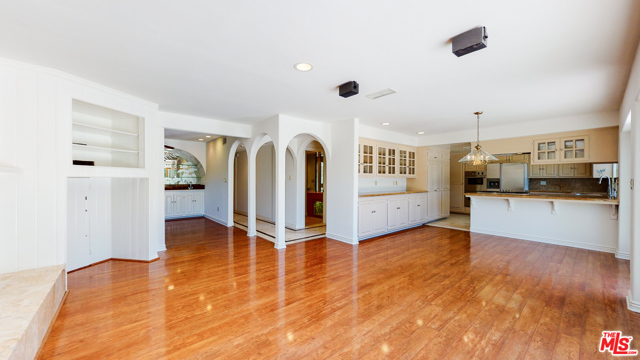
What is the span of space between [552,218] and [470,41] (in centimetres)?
489

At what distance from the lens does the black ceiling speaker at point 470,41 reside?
1913mm

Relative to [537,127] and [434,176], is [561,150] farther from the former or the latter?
[434,176]

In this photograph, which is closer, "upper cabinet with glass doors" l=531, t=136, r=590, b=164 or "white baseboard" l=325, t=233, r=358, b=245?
"upper cabinet with glass doors" l=531, t=136, r=590, b=164

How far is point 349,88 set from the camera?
122 inches

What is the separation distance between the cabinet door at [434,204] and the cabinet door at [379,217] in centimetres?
204

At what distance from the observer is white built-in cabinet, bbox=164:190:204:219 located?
7488 millimetres

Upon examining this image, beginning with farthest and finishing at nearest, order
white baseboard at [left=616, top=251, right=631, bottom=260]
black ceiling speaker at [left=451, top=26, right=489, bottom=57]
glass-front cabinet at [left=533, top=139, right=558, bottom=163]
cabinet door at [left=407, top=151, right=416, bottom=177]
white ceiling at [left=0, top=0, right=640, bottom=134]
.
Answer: cabinet door at [left=407, top=151, right=416, bottom=177]
glass-front cabinet at [left=533, top=139, right=558, bottom=163]
white baseboard at [left=616, top=251, right=631, bottom=260]
black ceiling speaker at [left=451, top=26, right=489, bottom=57]
white ceiling at [left=0, top=0, right=640, bottom=134]

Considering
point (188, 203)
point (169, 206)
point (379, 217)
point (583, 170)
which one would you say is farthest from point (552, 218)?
point (169, 206)

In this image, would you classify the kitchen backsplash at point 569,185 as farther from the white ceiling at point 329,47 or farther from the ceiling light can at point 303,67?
the ceiling light can at point 303,67

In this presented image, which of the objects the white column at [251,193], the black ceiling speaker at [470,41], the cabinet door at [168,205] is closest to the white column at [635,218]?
the black ceiling speaker at [470,41]

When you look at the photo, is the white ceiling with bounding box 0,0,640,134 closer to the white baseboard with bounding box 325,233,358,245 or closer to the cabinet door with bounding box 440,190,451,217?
the white baseboard with bounding box 325,233,358,245

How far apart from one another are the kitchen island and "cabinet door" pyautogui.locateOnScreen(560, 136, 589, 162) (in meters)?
0.73

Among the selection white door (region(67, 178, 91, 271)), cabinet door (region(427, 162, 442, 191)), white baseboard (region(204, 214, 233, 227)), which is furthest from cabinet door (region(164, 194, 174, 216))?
cabinet door (region(427, 162, 442, 191))

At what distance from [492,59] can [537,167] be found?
5.58m
